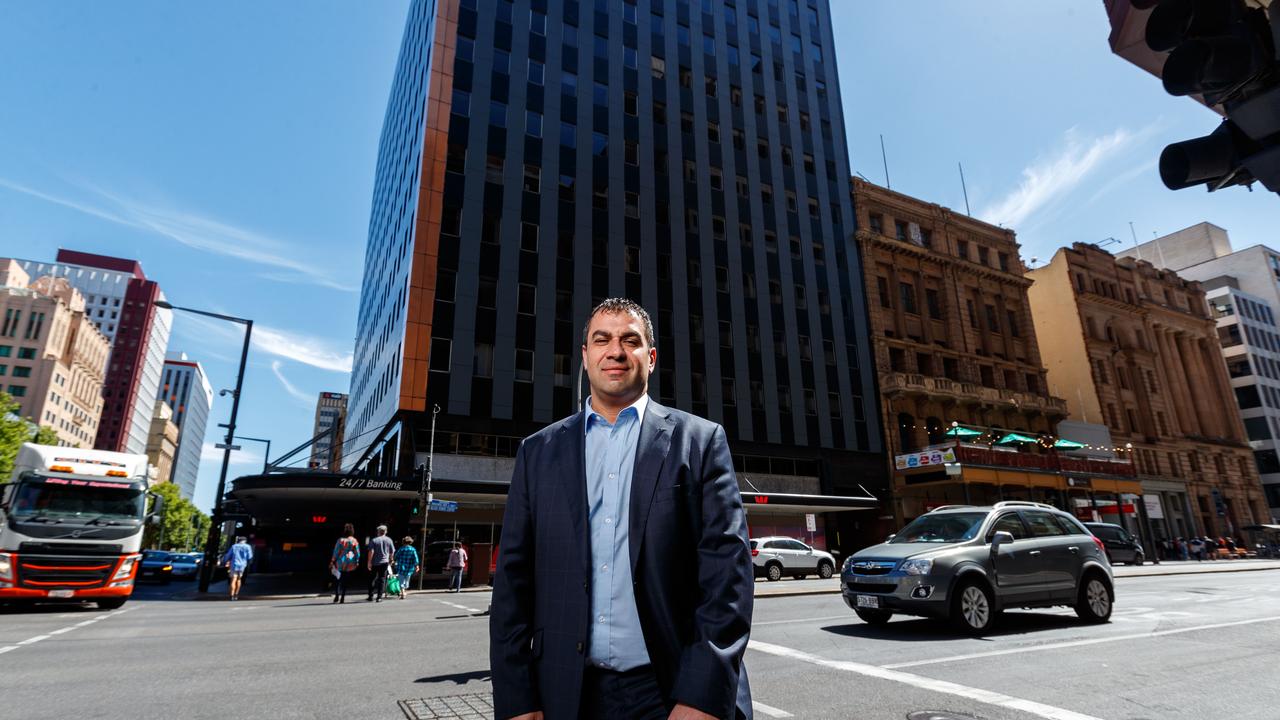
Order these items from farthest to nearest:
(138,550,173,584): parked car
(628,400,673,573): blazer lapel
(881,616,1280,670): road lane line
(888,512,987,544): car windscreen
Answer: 1. (138,550,173,584): parked car
2. (888,512,987,544): car windscreen
3. (881,616,1280,670): road lane line
4. (628,400,673,573): blazer lapel

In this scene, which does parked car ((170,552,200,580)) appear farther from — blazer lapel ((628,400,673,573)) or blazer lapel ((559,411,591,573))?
blazer lapel ((628,400,673,573))

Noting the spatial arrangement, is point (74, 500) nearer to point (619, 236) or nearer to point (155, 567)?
point (155, 567)

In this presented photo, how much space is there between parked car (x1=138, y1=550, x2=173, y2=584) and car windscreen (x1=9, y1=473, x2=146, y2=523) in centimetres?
1951

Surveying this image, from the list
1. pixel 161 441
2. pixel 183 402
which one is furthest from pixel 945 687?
pixel 183 402

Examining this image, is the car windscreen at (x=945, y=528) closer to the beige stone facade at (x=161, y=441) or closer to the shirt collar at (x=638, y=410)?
the shirt collar at (x=638, y=410)

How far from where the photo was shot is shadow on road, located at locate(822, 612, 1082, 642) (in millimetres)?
8266

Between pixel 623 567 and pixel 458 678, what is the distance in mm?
5306

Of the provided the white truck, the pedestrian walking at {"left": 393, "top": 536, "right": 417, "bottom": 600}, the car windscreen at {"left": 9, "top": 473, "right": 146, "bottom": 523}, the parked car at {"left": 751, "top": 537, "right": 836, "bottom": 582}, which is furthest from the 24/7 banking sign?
the car windscreen at {"left": 9, "top": 473, "right": 146, "bottom": 523}

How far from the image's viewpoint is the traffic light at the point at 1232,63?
8.85 feet

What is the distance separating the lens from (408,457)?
2473 cm

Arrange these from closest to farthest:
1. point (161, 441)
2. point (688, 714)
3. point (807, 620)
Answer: point (688, 714) → point (807, 620) → point (161, 441)

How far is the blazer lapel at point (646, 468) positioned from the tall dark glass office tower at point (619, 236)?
24149mm

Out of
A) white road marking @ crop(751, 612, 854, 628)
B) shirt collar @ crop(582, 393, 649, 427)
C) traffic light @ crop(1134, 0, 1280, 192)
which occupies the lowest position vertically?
white road marking @ crop(751, 612, 854, 628)

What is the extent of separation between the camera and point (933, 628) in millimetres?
8961
